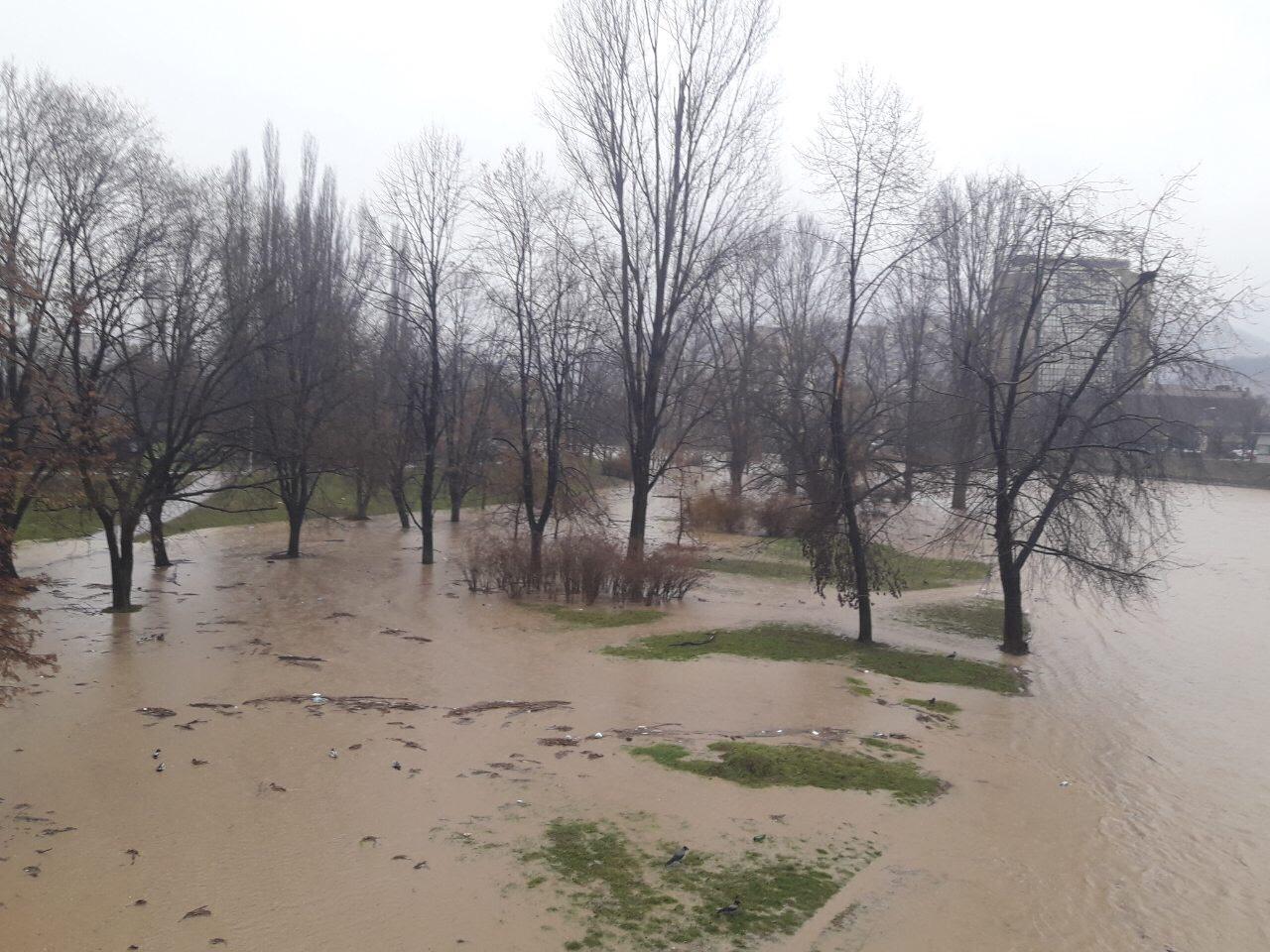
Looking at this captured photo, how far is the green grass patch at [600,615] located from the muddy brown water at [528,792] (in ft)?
2.65

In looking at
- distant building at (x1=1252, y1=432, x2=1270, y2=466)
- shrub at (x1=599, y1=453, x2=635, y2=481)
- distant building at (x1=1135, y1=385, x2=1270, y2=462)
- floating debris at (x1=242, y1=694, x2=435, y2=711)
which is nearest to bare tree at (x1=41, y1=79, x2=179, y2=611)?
floating debris at (x1=242, y1=694, x2=435, y2=711)

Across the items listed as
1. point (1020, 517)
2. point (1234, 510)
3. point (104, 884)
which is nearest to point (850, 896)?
point (104, 884)

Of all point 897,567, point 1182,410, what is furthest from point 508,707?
point 897,567

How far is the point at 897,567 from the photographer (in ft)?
80.5

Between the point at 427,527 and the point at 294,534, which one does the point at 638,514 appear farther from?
the point at 294,534

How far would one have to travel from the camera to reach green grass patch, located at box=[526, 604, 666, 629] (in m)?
18.2

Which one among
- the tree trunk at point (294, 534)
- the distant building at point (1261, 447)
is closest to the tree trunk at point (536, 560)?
the tree trunk at point (294, 534)

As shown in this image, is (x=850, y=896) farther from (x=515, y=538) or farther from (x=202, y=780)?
(x=515, y=538)

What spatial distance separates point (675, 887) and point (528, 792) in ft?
7.54

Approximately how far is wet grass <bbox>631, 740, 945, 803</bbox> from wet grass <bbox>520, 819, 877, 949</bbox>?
1355mm

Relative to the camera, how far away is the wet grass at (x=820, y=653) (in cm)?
1420

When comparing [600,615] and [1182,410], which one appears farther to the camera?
[600,615]

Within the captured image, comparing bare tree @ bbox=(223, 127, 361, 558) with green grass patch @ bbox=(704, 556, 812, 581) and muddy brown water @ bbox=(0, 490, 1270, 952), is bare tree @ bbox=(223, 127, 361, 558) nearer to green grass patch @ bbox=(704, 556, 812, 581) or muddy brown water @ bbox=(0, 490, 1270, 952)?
muddy brown water @ bbox=(0, 490, 1270, 952)

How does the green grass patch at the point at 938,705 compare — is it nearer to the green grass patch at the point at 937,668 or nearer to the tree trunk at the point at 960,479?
the green grass patch at the point at 937,668
